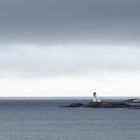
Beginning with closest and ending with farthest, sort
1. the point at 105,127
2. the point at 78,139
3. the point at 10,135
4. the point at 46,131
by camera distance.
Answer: the point at 78,139, the point at 10,135, the point at 46,131, the point at 105,127

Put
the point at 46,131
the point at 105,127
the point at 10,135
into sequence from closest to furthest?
the point at 10,135 < the point at 46,131 < the point at 105,127

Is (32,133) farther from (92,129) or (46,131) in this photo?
(92,129)

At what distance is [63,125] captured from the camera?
14762cm

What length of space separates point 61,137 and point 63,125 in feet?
108

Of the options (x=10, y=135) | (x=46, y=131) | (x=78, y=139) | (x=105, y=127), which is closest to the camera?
(x=78, y=139)

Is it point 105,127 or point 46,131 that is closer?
point 46,131

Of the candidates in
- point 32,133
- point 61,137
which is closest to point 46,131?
point 32,133

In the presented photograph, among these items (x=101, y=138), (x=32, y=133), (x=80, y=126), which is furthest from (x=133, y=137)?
(x=80, y=126)

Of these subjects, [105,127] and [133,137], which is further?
[105,127]

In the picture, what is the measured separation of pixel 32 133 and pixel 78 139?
14525 millimetres

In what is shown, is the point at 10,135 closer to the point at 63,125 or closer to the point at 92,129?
the point at 92,129

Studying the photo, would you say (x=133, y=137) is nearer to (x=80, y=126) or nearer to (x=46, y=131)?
(x=46, y=131)

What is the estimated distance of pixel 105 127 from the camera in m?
140

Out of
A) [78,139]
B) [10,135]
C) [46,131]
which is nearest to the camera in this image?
[78,139]
